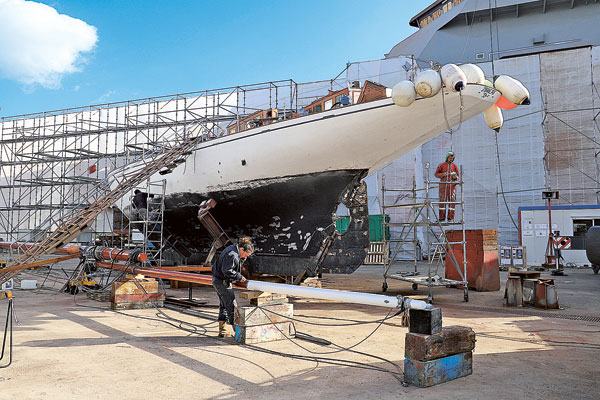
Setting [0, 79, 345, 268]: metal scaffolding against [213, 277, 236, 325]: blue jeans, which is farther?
[0, 79, 345, 268]: metal scaffolding

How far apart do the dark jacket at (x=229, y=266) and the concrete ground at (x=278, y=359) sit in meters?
0.68

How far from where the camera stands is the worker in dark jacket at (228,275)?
14.8 feet

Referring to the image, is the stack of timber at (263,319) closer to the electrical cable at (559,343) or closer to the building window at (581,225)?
the electrical cable at (559,343)

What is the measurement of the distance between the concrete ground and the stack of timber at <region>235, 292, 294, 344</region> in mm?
129

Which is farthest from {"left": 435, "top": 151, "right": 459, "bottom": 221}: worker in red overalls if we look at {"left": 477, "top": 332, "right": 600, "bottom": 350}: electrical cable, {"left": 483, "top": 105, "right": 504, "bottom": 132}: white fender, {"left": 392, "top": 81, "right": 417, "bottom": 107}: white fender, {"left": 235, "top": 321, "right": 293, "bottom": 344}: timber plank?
{"left": 235, "top": 321, "right": 293, "bottom": 344}: timber plank

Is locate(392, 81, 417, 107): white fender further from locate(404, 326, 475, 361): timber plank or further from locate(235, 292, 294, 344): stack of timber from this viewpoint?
locate(404, 326, 475, 361): timber plank

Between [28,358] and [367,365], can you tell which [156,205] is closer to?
[28,358]

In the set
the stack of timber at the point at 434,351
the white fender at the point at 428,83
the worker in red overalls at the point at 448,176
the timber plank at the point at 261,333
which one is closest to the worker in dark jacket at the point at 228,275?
the timber plank at the point at 261,333

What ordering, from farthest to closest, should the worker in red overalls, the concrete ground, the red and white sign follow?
the red and white sign → the worker in red overalls → the concrete ground

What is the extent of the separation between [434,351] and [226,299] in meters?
2.45

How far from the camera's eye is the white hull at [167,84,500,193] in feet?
21.3

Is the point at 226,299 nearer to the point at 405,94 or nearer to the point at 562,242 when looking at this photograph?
the point at 405,94

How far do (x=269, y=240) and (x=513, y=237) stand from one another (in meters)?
14.6

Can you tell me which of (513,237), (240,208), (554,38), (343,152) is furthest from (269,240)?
(554,38)
